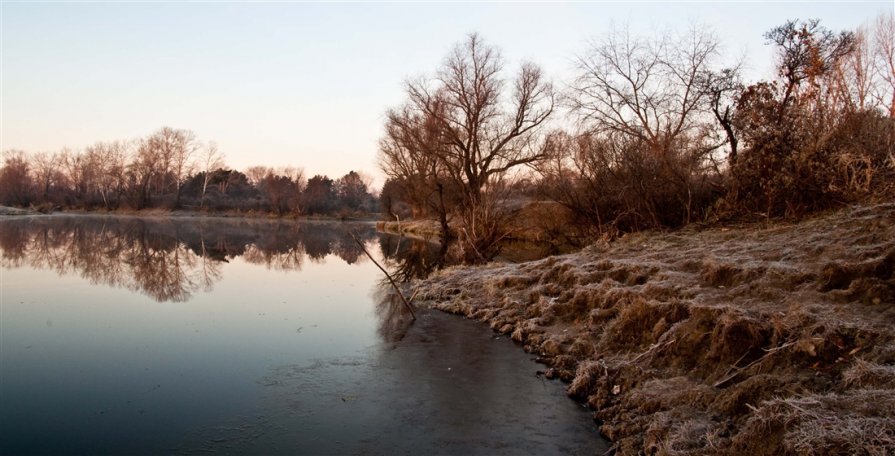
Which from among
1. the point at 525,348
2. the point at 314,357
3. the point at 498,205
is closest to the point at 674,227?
the point at 498,205

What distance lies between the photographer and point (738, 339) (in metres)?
5.72

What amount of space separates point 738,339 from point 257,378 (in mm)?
5688

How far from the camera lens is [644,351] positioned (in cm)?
668

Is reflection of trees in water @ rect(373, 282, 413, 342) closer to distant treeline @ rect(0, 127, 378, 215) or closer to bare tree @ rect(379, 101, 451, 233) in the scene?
bare tree @ rect(379, 101, 451, 233)

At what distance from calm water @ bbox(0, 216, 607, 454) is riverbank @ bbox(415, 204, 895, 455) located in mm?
620

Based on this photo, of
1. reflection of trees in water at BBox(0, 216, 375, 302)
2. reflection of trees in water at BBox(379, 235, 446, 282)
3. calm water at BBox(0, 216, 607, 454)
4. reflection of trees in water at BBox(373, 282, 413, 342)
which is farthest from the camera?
reflection of trees in water at BBox(379, 235, 446, 282)

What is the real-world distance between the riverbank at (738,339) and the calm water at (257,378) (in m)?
0.62

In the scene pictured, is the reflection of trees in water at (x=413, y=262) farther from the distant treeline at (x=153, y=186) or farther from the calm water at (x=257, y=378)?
the distant treeline at (x=153, y=186)

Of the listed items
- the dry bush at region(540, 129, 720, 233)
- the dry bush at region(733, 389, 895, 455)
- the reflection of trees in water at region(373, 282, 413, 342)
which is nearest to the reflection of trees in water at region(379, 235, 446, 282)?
the reflection of trees in water at region(373, 282, 413, 342)

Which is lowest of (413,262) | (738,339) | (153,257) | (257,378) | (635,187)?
(257,378)

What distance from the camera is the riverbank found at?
4.14m

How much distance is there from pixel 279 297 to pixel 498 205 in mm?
10364

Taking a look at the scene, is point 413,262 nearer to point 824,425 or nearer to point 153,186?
point 824,425

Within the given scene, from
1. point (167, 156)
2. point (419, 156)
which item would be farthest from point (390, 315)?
point (167, 156)
